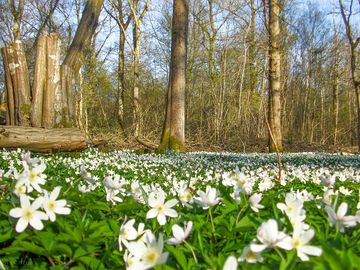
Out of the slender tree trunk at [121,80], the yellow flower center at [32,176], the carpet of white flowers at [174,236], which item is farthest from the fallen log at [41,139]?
the slender tree trunk at [121,80]

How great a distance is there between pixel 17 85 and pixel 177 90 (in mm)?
5217

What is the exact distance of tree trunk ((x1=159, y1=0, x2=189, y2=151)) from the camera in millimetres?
12970

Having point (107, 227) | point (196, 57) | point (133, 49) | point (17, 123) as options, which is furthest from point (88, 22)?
point (196, 57)

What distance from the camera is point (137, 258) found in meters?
0.98

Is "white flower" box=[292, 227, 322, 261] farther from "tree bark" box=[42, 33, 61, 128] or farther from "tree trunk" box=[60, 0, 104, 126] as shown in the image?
"tree trunk" box=[60, 0, 104, 126]

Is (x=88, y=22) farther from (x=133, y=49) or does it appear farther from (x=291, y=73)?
(x=291, y=73)

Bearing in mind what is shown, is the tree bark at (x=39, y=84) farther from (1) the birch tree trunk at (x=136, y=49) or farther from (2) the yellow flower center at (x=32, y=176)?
(1) the birch tree trunk at (x=136, y=49)

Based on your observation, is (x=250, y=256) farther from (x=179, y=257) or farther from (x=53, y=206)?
(x=53, y=206)

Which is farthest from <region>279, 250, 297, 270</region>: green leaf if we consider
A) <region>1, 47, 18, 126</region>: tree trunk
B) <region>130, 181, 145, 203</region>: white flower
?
<region>1, 47, 18, 126</region>: tree trunk

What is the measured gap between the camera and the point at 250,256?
37.6 inches

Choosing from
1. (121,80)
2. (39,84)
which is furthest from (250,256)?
(121,80)

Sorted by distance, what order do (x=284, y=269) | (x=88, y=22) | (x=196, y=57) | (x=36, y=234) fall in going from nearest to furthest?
(x=284, y=269) → (x=36, y=234) → (x=88, y=22) → (x=196, y=57)

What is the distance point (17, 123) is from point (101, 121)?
20262mm

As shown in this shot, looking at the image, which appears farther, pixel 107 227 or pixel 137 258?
pixel 107 227
